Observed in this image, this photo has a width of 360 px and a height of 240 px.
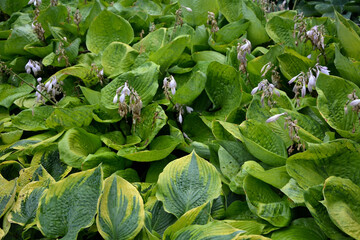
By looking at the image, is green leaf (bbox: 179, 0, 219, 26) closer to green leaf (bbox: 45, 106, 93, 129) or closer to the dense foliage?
the dense foliage

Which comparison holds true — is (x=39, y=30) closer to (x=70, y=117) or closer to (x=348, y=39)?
(x=70, y=117)

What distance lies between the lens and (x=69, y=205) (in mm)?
1467

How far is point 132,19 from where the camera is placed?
9.25ft

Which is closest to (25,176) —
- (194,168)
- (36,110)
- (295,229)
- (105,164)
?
(105,164)

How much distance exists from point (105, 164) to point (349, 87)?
1.15m

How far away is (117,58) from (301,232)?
1466mm

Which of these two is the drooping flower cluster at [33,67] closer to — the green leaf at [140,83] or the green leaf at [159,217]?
the green leaf at [140,83]

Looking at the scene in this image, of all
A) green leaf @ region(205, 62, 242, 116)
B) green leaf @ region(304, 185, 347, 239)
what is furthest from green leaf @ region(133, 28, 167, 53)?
green leaf @ region(304, 185, 347, 239)

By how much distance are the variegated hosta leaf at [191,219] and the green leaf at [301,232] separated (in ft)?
0.88

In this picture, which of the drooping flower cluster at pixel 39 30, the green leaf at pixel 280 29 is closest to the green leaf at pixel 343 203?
the green leaf at pixel 280 29

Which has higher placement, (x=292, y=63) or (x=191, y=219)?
(x=292, y=63)

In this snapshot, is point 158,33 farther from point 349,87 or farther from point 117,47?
point 349,87

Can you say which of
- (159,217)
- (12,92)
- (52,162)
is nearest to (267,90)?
(159,217)

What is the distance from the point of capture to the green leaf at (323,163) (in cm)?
146
